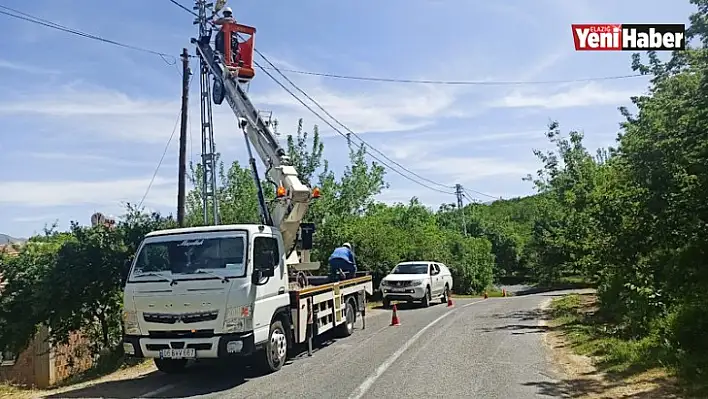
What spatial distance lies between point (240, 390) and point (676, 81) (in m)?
9.12

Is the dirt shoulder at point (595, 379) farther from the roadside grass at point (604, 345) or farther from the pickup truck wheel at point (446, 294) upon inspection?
the pickup truck wheel at point (446, 294)

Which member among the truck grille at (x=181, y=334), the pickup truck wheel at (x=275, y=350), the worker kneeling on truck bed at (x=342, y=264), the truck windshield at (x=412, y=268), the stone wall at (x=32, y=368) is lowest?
the stone wall at (x=32, y=368)

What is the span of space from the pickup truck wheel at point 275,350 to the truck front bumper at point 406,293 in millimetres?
13233

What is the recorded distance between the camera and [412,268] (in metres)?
25.1

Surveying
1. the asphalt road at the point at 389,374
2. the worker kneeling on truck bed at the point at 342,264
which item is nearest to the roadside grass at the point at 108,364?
the asphalt road at the point at 389,374

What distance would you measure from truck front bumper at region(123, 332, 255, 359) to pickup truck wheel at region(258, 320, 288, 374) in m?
0.60

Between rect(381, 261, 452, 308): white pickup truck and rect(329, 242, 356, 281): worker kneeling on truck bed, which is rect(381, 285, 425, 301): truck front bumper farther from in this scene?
rect(329, 242, 356, 281): worker kneeling on truck bed

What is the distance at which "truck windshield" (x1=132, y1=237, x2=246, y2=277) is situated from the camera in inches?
385

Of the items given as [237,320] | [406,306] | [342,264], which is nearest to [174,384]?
[237,320]

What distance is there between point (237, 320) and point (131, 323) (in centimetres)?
165

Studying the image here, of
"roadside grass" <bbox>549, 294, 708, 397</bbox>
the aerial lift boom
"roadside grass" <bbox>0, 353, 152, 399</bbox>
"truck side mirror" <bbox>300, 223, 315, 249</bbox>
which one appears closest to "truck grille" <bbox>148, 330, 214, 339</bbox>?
"roadside grass" <bbox>0, 353, 152, 399</bbox>

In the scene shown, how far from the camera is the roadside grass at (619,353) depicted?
864 centimetres

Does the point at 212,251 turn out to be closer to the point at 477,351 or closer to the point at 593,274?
the point at 477,351

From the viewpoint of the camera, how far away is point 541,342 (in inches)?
521
